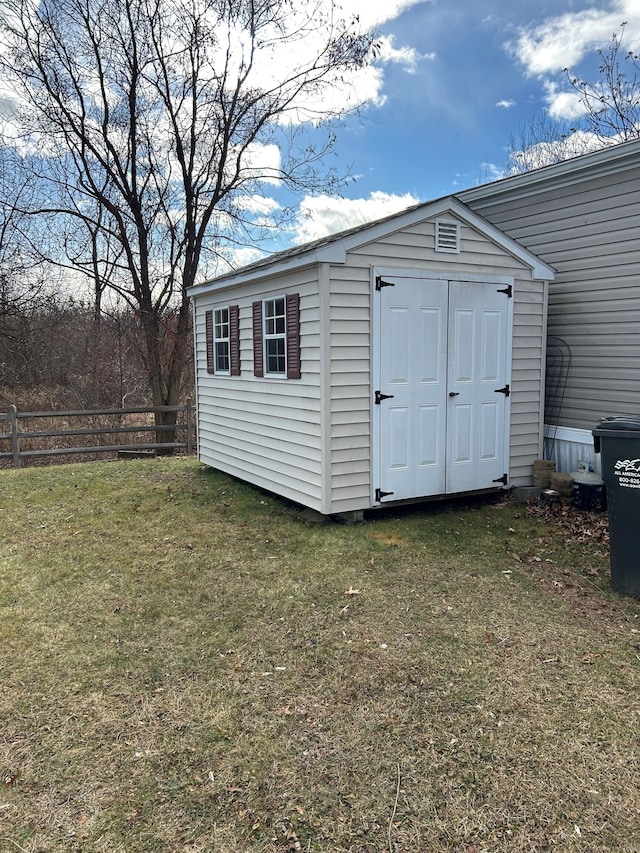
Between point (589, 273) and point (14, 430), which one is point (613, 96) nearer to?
point (589, 273)

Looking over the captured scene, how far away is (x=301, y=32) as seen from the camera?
1257cm

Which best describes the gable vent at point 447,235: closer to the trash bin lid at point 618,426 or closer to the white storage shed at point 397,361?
the white storage shed at point 397,361

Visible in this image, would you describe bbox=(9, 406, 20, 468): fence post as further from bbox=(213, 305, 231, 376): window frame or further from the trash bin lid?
the trash bin lid

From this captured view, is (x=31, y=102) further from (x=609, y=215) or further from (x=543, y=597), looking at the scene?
(x=543, y=597)

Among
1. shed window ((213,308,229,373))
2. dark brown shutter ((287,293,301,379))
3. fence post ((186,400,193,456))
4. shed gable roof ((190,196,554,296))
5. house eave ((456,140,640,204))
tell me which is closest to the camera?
shed gable roof ((190,196,554,296))

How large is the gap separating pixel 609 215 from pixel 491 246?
1.43m

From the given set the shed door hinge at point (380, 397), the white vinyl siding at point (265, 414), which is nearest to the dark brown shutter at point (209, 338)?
the white vinyl siding at point (265, 414)

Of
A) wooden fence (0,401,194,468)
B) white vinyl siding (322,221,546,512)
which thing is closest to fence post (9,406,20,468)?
wooden fence (0,401,194,468)

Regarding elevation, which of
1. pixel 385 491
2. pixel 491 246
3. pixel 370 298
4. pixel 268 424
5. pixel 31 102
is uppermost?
pixel 31 102

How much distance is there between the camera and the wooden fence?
9906 millimetres

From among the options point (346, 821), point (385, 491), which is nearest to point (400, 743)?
point (346, 821)

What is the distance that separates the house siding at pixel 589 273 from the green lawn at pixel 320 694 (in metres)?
2.00

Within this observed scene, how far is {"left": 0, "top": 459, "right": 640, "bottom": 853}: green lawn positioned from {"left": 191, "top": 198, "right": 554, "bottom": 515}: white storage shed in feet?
2.95

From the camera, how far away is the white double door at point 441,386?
5.82 metres
